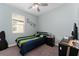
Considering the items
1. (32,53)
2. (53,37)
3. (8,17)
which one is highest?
Answer: (8,17)

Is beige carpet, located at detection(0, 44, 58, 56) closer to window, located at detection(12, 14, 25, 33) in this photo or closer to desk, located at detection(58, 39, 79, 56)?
desk, located at detection(58, 39, 79, 56)

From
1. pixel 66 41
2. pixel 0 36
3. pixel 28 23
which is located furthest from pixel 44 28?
pixel 0 36

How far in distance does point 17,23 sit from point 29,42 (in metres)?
0.33

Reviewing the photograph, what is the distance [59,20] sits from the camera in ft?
4.01

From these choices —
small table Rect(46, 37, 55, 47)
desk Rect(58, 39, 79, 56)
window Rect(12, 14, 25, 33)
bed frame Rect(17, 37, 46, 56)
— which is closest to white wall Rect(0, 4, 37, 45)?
window Rect(12, 14, 25, 33)

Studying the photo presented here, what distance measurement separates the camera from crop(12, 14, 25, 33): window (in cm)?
117

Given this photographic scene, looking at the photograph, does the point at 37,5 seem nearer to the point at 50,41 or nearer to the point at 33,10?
the point at 33,10

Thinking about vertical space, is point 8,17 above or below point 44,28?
above

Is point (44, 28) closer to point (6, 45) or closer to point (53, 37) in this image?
point (53, 37)

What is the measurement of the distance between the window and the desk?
626 millimetres

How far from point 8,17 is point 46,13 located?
1.79 feet

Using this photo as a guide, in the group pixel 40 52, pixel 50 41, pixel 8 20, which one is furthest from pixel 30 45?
pixel 8 20

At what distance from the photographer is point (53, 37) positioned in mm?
1247

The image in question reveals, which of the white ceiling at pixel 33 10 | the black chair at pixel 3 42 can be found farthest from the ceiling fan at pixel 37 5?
the black chair at pixel 3 42
